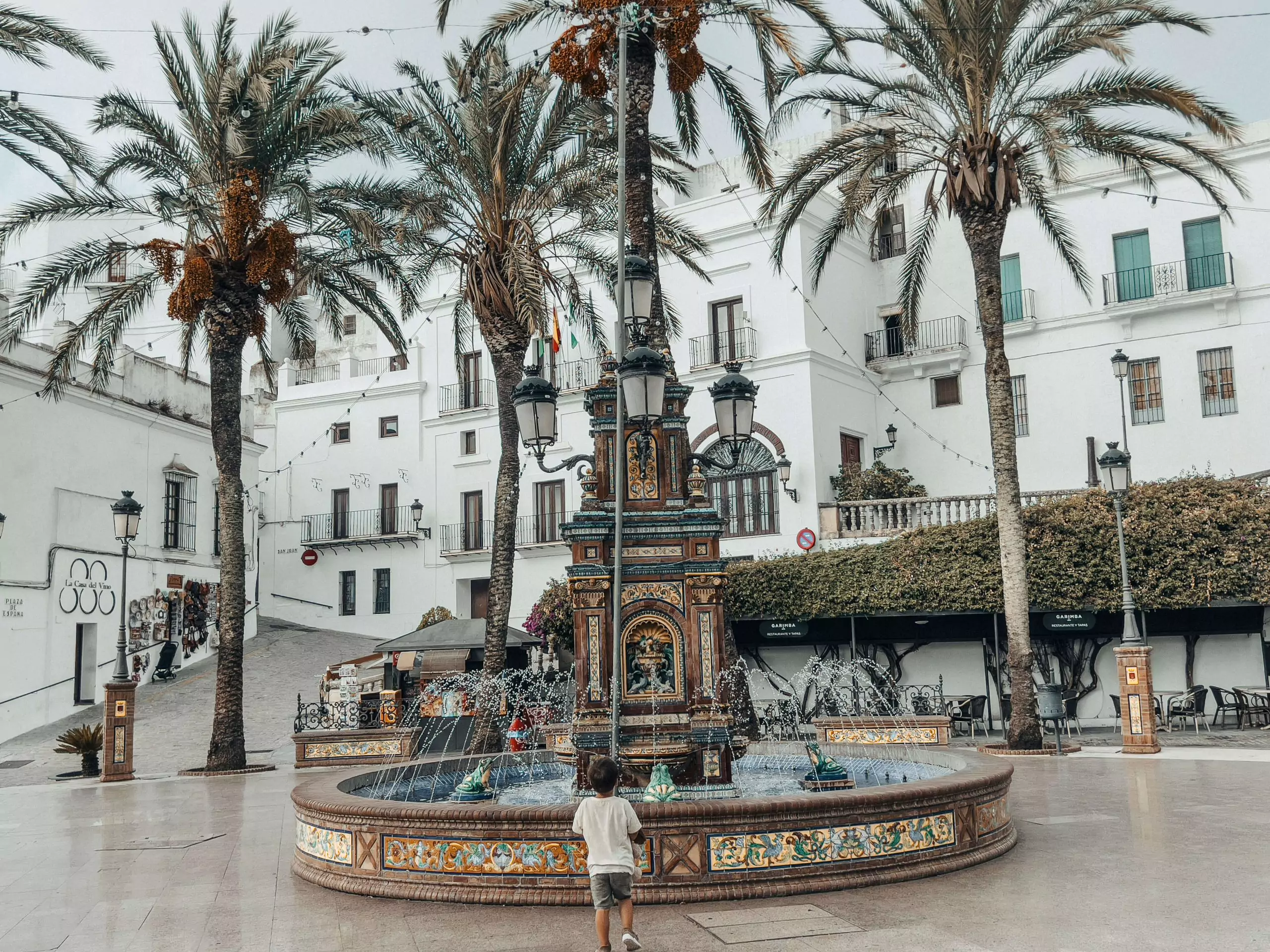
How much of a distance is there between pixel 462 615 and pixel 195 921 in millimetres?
29781

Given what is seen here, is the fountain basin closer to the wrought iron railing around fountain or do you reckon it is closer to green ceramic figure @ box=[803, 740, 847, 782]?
green ceramic figure @ box=[803, 740, 847, 782]

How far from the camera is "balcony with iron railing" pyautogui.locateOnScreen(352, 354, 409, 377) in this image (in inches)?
1543

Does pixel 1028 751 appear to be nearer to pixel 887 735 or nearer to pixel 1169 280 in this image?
pixel 887 735

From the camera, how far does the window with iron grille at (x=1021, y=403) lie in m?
29.5

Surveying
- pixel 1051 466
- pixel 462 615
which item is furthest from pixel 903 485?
pixel 462 615

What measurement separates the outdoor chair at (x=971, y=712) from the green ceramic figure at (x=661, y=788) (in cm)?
1256

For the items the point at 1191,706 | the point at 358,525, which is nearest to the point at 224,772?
the point at 1191,706

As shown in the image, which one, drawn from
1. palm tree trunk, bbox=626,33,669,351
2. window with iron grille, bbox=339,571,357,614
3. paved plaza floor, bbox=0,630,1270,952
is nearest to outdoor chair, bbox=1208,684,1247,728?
paved plaza floor, bbox=0,630,1270,952

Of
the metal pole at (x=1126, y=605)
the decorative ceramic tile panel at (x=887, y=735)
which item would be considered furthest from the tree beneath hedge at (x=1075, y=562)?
the decorative ceramic tile panel at (x=887, y=735)

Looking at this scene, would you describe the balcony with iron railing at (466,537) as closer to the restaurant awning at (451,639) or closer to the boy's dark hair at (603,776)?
the restaurant awning at (451,639)

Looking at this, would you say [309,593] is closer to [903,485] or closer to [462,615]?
[462,615]

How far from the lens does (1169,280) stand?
27.9 m

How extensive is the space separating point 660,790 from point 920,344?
2496cm

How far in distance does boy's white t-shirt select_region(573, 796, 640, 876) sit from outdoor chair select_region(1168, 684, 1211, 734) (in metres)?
16.7
